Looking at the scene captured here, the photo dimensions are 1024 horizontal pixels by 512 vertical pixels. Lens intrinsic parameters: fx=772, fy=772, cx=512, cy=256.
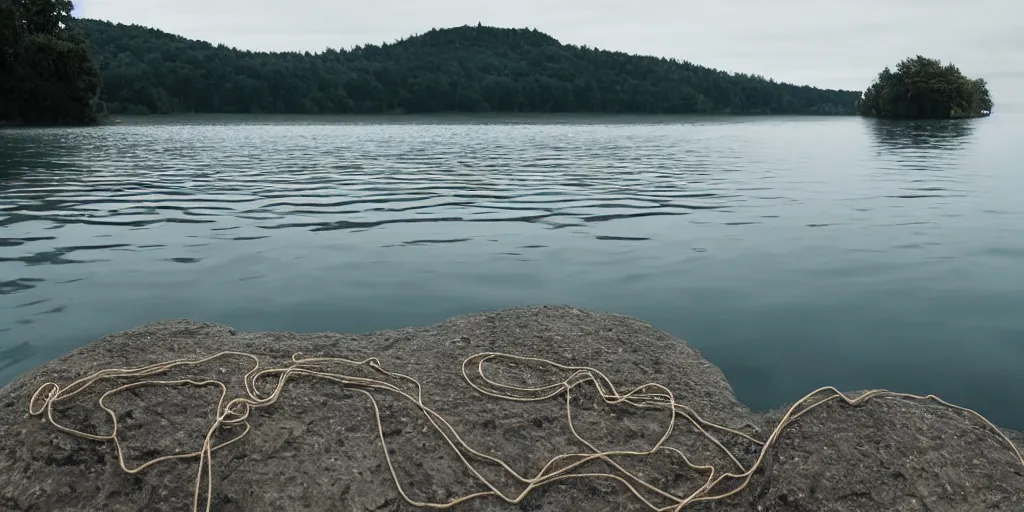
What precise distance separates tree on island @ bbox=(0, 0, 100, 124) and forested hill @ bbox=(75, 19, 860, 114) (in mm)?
33083

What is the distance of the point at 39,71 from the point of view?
52344mm

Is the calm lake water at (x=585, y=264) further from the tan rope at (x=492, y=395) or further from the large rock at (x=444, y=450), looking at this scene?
the large rock at (x=444, y=450)

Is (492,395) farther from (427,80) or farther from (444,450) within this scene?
(427,80)

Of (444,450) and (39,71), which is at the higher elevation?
(39,71)

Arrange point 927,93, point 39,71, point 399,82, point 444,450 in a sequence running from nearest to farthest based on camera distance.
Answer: point 444,450
point 39,71
point 927,93
point 399,82

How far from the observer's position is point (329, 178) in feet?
65.3

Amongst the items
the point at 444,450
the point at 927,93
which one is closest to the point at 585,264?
the point at 444,450

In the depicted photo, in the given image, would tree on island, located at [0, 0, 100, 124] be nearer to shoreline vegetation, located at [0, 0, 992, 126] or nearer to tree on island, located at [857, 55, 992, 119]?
shoreline vegetation, located at [0, 0, 992, 126]

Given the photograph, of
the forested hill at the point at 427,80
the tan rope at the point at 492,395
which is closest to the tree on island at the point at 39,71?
the forested hill at the point at 427,80

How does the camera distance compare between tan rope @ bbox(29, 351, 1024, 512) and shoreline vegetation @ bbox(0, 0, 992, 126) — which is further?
shoreline vegetation @ bbox(0, 0, 992, 126)

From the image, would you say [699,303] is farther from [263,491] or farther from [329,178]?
[329,178]

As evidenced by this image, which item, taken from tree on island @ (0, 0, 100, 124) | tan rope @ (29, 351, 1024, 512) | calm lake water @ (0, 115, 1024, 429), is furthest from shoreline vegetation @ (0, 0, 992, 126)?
tan rope @ (29, 351, 1024, 512)

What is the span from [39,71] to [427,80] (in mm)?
70825

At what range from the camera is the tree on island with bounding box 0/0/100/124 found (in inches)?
2026
